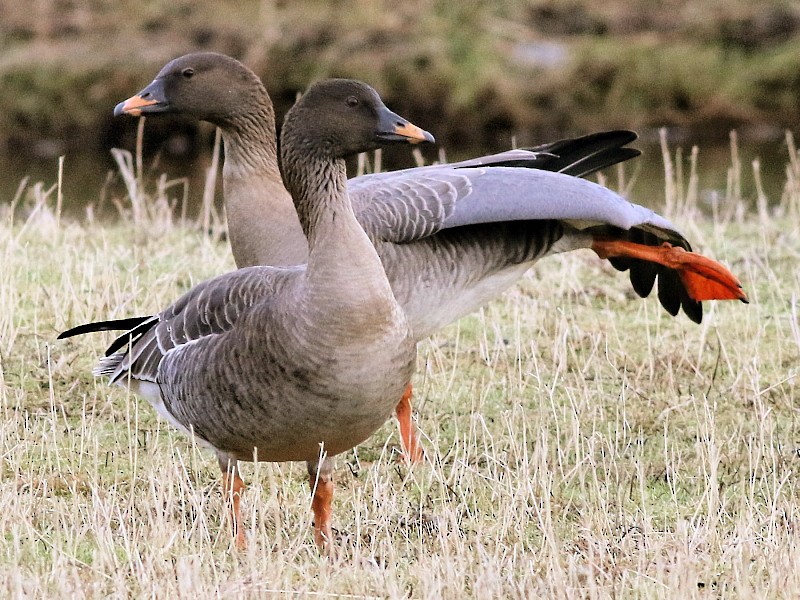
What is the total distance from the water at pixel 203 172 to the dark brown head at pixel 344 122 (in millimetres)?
8693

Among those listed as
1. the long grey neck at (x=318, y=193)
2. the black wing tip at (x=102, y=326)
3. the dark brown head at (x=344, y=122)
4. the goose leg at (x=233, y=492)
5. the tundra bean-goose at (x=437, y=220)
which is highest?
the dark brown head at (x=344, y=122)

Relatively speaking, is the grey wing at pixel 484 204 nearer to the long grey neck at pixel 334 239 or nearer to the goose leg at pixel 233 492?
the long grey neck at pixel 334 239

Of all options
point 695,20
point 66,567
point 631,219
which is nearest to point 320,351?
point 66,567

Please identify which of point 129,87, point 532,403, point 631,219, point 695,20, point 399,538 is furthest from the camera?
point 695,20

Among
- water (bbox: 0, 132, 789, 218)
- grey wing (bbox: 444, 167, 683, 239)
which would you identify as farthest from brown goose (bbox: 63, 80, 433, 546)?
water (bbox: 0, 132, 789, 218)

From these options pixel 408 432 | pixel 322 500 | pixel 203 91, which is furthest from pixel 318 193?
pixel 203 91

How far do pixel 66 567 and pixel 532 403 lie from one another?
276cm

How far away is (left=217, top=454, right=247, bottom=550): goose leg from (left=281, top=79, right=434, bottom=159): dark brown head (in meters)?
1.19

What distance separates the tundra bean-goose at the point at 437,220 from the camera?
5613mm

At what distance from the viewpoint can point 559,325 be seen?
6895mm

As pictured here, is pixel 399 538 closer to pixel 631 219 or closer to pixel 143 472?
pixel 143 472

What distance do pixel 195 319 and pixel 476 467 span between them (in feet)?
4.33

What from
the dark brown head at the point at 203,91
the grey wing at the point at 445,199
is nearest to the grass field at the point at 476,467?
the grey wing at the point at 445,199

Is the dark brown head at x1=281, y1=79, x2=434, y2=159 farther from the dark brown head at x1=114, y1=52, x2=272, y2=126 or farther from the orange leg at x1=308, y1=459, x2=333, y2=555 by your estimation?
the dark brown head at x1=114, y1=52, x2=272, y2=126
